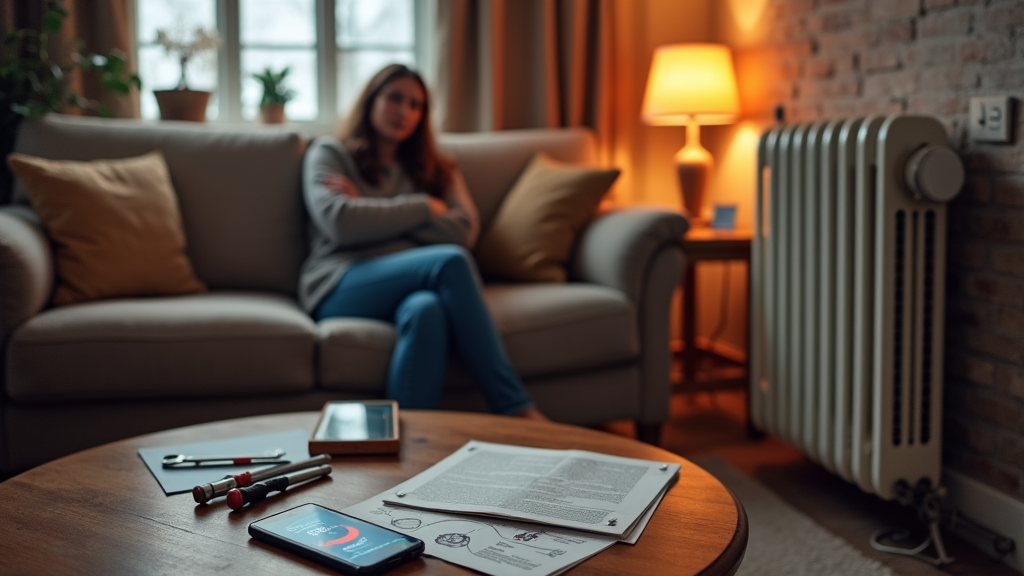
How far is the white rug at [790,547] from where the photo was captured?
5.65ft

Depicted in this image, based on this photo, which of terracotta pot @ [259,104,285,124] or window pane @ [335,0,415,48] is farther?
window pane @ [335,0,415,48]

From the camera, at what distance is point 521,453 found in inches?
49.0

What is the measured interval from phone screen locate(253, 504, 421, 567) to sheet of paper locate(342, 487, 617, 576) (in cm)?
4

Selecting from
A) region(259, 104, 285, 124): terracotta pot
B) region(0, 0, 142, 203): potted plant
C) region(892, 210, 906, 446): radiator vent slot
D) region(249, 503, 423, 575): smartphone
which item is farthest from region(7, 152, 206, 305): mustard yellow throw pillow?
region(892, 210, 906, 446): radiator vent slot

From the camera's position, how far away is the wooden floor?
5.86 feet

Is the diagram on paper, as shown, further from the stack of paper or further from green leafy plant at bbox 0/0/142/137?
green leafy plant at bbox 0/0/142/137

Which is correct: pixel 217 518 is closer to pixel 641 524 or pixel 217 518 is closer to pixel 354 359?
pixel 641 524

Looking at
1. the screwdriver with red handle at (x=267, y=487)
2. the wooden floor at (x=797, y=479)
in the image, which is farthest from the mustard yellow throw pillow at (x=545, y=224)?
the screwdriver with red handle at (x=267, y=487)

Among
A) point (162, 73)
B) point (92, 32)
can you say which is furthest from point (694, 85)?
point (92, 32)

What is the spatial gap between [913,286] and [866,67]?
684mm

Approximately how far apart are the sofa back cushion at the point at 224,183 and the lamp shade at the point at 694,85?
1162 millimetres

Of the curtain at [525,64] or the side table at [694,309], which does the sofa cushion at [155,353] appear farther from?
the curtain at [525,64]

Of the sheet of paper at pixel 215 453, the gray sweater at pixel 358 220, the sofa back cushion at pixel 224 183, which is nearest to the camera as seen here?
the sheet of paper at pixel 215 453

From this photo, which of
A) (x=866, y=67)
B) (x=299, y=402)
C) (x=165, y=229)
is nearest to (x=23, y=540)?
(x=299, y=402)
